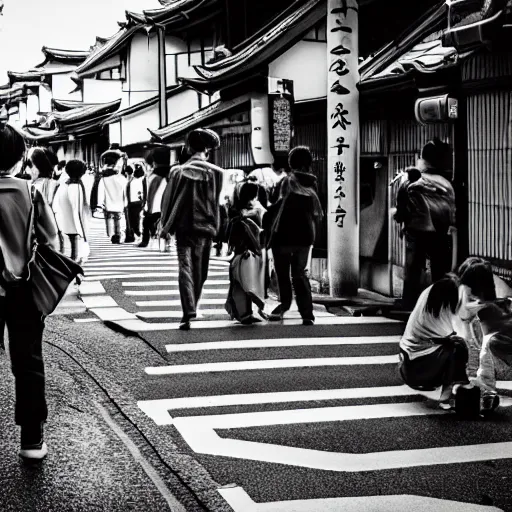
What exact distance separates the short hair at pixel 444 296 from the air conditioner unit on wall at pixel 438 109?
482cm

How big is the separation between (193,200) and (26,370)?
5.34m

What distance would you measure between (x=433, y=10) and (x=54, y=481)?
12.1 m

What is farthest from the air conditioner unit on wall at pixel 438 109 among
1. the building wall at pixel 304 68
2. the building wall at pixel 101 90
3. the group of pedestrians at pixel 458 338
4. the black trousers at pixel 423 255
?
the building wall at pixel 101 90

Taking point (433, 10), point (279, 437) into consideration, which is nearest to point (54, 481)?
point (279, 437)

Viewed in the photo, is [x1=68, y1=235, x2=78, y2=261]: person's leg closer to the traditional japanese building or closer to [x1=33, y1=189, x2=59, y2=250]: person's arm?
the traditional japanese building

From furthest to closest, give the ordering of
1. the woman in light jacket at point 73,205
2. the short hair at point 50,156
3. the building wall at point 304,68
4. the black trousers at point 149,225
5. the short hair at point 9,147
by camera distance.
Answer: the black trousers at point 149,225 → the building wall at point 304,68 → the woman in light jacket at point 73,205 → the short hair at point 50,156 → the short hair at point 9,147

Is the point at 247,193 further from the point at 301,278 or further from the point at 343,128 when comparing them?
the point at 343,128

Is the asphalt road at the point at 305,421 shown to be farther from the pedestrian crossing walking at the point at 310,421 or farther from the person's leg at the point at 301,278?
the person's leg at the point at 301,278

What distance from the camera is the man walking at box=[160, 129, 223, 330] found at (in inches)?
428

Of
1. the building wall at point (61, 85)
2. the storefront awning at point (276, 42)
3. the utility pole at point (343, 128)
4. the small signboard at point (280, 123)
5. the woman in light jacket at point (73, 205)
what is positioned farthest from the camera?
the building wall at point (61, 85)

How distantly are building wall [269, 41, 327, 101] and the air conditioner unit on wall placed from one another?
850 centimetres

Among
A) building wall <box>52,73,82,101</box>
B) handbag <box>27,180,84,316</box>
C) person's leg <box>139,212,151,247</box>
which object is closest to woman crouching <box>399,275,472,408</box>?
handbag <box>27,180,84,316</box>

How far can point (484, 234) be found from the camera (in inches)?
438

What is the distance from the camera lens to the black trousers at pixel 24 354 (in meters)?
5.73
